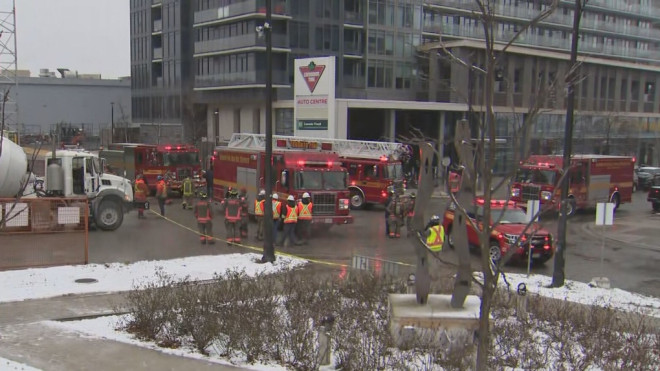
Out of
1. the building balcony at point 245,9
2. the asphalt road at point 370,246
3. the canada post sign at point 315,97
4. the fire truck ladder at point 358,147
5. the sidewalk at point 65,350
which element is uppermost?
the building balcony at point 245,9

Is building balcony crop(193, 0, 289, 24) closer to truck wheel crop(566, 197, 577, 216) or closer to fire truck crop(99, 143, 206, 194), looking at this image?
fire truck crop(99, 143, 206, 194)

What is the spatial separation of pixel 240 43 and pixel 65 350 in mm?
49409

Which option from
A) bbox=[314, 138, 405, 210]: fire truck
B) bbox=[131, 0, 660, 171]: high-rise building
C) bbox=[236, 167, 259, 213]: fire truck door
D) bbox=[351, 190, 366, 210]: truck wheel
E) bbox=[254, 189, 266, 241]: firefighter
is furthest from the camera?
bbox=[131, 0, 660, 171]: high-rise building

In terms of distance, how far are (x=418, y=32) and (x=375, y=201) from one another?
118ft

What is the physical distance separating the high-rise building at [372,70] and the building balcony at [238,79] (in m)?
0.10

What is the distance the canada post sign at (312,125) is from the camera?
3341cm

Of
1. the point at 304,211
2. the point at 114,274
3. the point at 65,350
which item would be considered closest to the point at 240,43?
the point at 304,211

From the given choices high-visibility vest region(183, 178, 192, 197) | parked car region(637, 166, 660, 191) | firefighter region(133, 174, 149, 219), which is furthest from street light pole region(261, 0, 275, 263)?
parked car region(637, 166, 660, 191)

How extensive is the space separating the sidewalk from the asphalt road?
5602mm

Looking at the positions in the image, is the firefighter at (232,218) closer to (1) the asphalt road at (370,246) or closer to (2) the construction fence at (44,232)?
(1) the asphalt road at (370,246)

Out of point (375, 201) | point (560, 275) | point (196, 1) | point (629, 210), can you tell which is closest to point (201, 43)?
point (196, 1)

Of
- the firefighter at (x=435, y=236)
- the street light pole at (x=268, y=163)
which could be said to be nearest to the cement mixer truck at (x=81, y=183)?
the street light pole at (x=268, y=163)

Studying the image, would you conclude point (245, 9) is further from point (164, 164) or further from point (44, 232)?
point (44, 232)

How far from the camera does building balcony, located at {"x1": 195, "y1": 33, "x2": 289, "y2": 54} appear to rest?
177 feet
